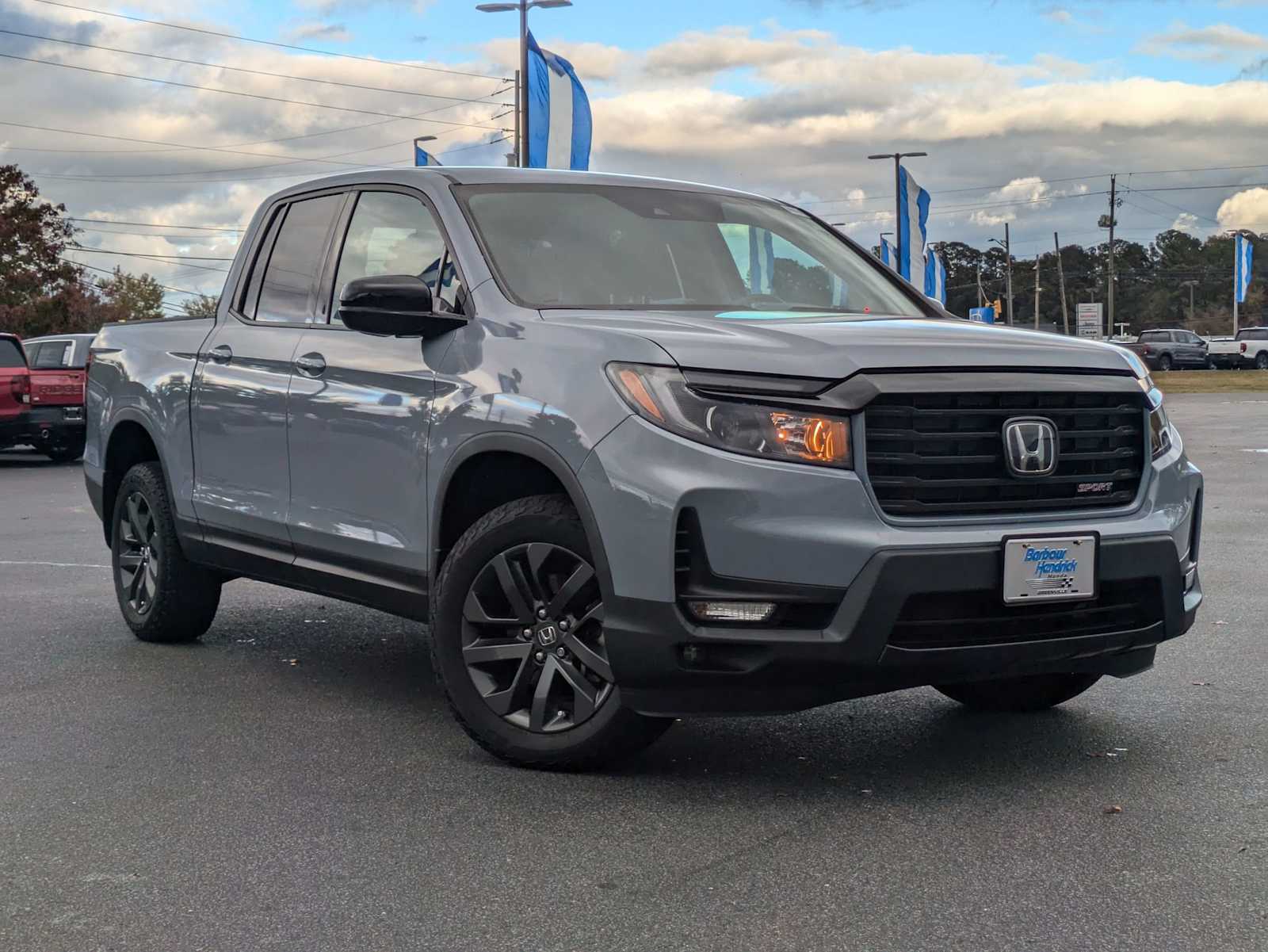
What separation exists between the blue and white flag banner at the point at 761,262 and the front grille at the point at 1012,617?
1.70 m

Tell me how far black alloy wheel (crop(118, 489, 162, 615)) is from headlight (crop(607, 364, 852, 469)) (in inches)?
140

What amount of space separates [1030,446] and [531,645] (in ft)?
5.05

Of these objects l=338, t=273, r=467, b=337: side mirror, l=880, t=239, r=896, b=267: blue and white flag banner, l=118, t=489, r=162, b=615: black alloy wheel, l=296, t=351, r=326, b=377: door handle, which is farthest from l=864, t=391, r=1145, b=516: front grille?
l=880, t=239, r=896, b=267: blue and white flag banner

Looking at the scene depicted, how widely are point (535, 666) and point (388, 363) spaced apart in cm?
123

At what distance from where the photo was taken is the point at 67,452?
22.5 m

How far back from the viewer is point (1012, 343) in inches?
178

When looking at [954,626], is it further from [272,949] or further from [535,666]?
[272,949]

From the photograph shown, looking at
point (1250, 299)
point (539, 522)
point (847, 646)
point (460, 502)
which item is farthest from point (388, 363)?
point (1250, 299)

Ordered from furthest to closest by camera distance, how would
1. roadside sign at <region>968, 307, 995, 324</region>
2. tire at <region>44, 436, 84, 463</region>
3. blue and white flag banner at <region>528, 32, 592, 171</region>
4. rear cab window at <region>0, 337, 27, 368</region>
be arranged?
blue and white flag banner at <region>528, 32, 592, 171</region>, tire at <region>44, 436, 84, 463</region>, rear cab window at <region>0, 337, 27, 368</region>, roadside sign at <region>968, 307, 995, 324</region>

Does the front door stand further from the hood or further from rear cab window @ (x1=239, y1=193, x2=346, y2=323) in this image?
the hood

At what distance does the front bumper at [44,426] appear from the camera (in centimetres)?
2059

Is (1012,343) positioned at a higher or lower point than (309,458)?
higher

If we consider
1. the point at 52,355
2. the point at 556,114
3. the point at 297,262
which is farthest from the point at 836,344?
the point at 556,114

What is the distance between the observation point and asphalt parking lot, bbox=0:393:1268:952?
3479 mm
